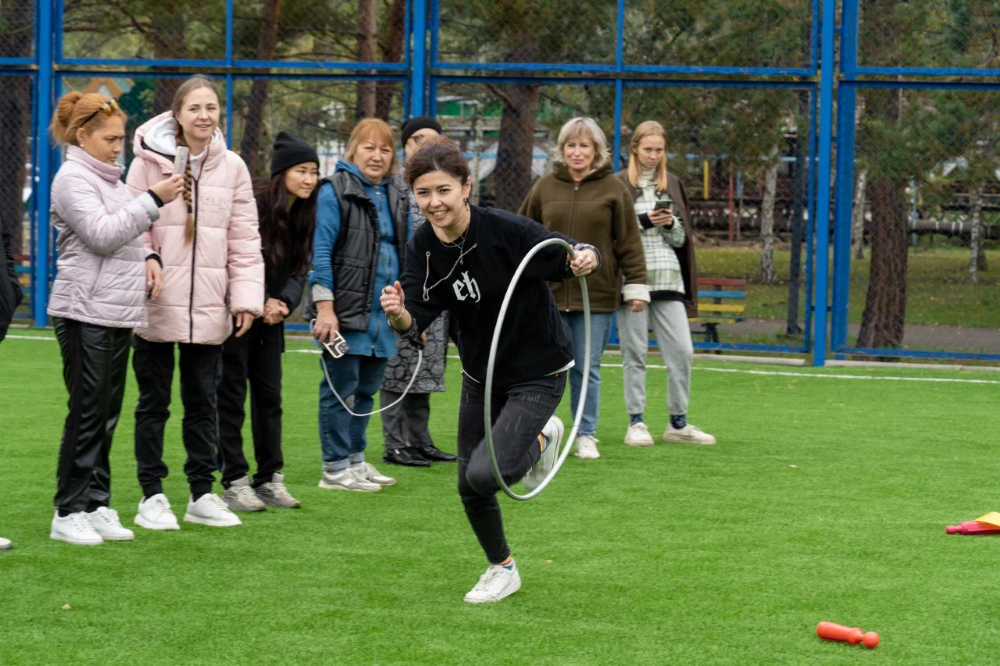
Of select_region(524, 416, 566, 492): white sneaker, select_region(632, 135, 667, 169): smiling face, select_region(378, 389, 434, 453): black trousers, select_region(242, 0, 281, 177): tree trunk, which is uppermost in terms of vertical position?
select_region(242, 0, 281, 177): tree trunk

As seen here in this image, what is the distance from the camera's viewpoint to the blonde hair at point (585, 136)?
25.6 feet

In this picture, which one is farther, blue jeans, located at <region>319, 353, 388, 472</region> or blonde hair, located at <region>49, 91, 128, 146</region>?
blue jeans, located at <region>319, 353, 388, 472</region>

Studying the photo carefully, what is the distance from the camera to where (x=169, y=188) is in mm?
5570

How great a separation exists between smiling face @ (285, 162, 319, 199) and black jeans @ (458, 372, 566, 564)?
2016 mm

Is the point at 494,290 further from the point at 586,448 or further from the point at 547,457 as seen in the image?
the point at 586,448

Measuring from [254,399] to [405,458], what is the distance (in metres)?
1.35

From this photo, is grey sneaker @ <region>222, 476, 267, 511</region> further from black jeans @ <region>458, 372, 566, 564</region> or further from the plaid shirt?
the plaid shirt

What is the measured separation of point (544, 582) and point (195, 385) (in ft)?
6.21

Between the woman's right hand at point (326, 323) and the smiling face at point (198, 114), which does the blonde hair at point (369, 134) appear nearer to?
the woman's right hand at point (326, 323)

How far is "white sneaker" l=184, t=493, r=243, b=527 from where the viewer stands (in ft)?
20.2

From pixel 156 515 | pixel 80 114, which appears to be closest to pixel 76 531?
pixel 156 515

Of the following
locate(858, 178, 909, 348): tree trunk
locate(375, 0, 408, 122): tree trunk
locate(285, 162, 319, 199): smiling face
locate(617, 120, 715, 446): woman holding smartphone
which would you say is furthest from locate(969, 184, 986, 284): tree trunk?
locate(285, 162, 319, 199): smiling face

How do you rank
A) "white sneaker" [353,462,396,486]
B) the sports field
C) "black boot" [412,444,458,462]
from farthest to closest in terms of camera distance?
"black boot" [412,444,458,462]
"white sneaker" [353,462,396,486]
the sports field

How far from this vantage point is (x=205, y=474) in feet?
20.4
